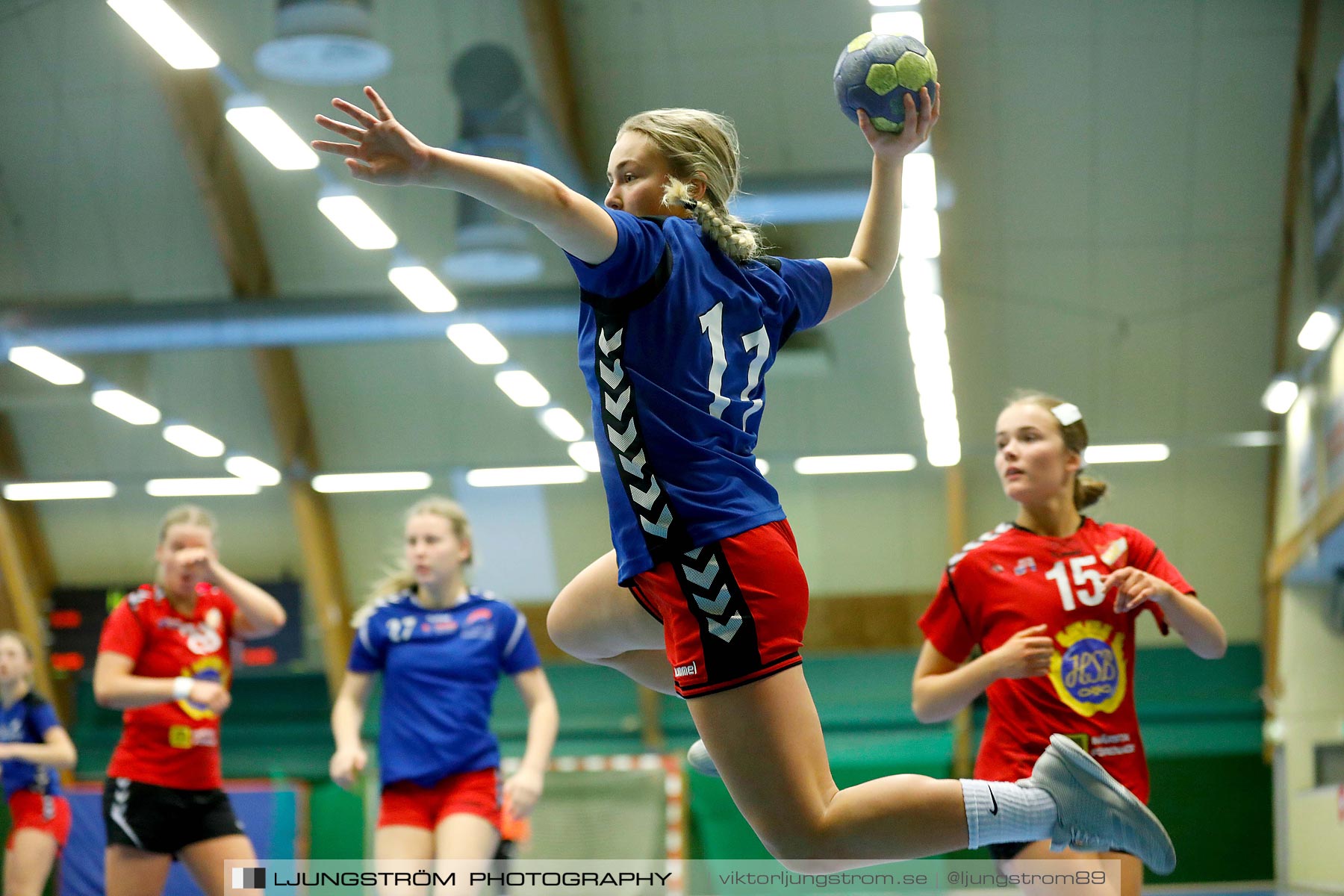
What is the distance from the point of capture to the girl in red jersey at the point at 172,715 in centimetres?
499

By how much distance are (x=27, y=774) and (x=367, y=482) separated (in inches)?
346

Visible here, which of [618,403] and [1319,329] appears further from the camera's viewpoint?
[1319,329]

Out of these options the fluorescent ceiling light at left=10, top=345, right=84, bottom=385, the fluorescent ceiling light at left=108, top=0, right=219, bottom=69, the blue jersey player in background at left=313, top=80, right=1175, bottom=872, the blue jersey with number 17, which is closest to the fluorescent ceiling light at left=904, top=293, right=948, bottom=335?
the fluorescent ceiling light at left=108, top=0, right=219, bottom=69

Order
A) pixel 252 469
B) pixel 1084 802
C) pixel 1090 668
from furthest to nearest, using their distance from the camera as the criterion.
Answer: pixel 252 469 < pixel 1090 668 < pixel 1084 802

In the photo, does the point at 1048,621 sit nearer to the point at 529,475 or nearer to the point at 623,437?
the point at 623,437

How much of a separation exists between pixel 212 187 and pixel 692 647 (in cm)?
1305

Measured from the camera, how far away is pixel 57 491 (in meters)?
16.0

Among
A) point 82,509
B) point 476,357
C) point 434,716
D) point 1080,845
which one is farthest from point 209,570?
point 82,509

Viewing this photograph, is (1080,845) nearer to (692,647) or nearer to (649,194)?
(692,647)

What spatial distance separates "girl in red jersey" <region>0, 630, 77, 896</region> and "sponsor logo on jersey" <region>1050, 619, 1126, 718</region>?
18.3 feet

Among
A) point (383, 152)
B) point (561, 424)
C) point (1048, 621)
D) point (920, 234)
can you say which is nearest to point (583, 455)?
point (561, 424)

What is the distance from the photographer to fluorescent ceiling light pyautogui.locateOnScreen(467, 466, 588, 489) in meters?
15.5

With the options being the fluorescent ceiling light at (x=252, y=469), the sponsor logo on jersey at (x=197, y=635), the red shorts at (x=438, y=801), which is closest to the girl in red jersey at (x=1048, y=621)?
the red shorts at (x=438, y=801)

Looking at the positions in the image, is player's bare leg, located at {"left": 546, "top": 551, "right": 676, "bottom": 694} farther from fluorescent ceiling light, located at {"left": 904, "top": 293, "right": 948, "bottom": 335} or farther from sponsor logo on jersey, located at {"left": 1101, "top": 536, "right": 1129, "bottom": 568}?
fluorescent ceiling light, located at {"left": 904, "top": 293, "right": 948, "bottom": 335}
